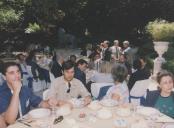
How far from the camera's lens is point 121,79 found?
6160 millimetres

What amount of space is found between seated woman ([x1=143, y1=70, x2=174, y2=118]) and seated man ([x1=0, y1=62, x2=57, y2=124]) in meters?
1.54

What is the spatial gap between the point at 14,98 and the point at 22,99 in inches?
19.8

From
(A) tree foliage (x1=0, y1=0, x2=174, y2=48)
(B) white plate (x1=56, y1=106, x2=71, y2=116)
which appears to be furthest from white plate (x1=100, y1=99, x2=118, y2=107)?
(A) tree foliage (x1=0, y1=0, x2=174, y2=48)

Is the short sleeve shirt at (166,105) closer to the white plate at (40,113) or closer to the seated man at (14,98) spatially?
the seated man at (14,98)

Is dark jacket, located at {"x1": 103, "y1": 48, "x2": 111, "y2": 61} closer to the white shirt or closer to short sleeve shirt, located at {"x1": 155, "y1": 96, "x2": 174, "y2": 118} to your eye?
the white shirt

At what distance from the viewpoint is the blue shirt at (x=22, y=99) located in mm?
5070

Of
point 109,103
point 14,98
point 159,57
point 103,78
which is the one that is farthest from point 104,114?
point 159,57

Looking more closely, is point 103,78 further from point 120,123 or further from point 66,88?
point 120,123

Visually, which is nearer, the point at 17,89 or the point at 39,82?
the point at 17,89

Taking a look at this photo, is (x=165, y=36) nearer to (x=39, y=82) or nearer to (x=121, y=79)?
(x=39, y=82)

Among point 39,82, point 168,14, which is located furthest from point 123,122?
point 168,14

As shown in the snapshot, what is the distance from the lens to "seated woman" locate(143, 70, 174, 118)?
5.66m

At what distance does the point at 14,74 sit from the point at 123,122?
1.46 metres

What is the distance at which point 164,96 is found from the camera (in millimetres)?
5801
